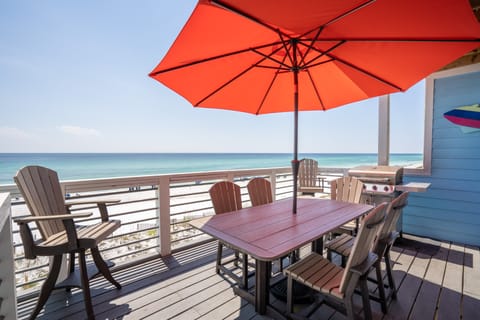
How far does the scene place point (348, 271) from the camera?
125 centimetres

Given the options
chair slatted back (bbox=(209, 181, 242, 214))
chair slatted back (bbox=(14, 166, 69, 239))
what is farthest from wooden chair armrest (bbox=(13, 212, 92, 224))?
chair slatted back (bbox=(209, 181, 242, 214))

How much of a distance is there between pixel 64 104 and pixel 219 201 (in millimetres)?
20294

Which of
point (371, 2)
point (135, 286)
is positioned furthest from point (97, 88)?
point (371, 2)

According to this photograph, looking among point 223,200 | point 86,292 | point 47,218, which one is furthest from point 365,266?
point 47,218

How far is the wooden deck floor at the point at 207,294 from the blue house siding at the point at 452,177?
0.68 meters

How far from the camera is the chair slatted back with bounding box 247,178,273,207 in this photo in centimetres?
262

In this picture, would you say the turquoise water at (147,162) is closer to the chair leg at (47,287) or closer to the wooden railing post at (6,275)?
the chair leg at (47,287)

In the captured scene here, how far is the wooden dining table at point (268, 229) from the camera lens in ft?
4.26

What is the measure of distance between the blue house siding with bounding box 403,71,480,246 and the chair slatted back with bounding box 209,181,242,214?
10.2ft

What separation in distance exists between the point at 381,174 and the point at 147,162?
76.1 ft

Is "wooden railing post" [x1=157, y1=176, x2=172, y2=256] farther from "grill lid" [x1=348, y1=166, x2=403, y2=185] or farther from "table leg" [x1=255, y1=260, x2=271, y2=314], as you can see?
"grill lid" [x1=348, y1=166, x2=403, y2=185]

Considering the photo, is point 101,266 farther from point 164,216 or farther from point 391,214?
point 391,214

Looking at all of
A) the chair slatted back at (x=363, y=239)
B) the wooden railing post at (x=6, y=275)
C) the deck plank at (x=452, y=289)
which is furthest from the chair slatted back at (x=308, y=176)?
the wooden railing post at (x=6, y=275)

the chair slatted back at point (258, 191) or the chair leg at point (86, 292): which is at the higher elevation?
the chair slatted back at point (258, 191)
